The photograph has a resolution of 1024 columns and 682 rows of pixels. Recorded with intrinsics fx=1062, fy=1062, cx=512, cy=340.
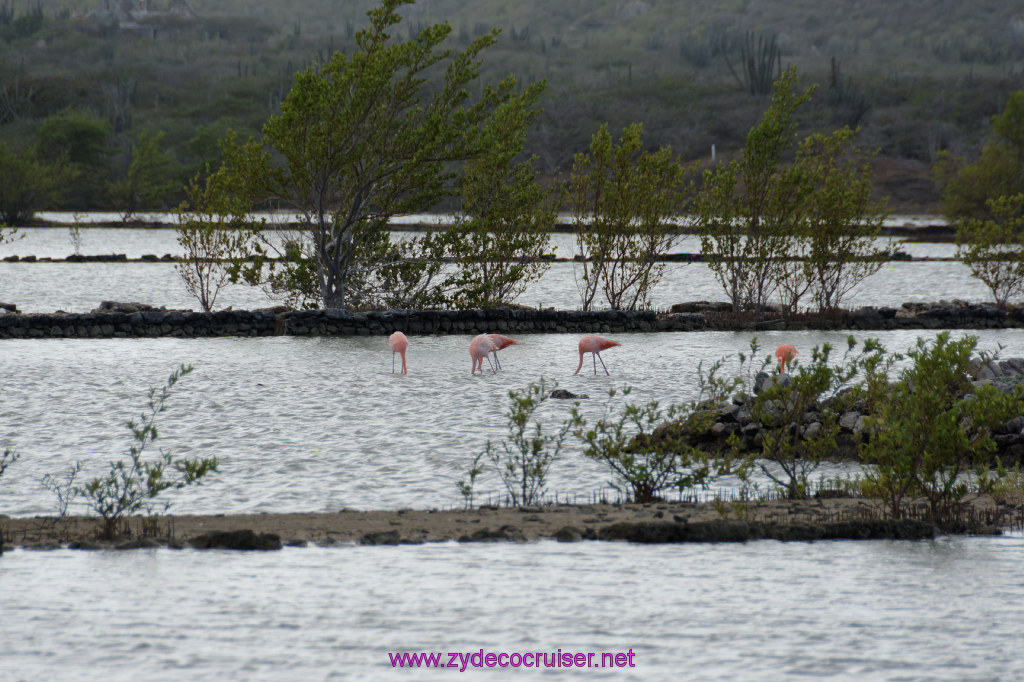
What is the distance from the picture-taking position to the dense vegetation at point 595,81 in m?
95.1

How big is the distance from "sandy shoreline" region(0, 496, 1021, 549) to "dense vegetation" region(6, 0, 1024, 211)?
70770mm

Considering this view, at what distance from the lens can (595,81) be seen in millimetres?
135000

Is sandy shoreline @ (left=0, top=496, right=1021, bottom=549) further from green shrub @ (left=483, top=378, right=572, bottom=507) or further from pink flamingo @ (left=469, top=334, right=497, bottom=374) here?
pink flamingo @ (left=469, top=334, right=497, bottom=374)

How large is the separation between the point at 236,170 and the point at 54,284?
1614 centimetres

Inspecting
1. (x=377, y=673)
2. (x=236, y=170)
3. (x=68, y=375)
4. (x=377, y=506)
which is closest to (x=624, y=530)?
(x=377, y=506)

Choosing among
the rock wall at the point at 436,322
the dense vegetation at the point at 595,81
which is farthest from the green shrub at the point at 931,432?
the dense vegetation at the point at 595,81

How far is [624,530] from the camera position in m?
7.10

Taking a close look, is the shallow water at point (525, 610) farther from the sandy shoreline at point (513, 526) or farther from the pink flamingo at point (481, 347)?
the pink flamingo at point (481, 347)

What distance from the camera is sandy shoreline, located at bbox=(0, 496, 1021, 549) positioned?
22.5ft

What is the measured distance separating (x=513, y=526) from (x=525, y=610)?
1.65 meters

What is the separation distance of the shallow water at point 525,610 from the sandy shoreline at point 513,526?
16 centimetres

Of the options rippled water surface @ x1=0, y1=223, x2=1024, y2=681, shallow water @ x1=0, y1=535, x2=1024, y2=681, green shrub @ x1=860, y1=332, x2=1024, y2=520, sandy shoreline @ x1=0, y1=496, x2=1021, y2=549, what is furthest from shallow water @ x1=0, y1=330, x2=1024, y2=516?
green shrub @ x1=860, y1=332, x2=1024, y2=520

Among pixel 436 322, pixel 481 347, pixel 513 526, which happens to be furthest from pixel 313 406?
pixel 436 322

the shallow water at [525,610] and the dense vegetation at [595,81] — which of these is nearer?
the shallow water at [525,610]
